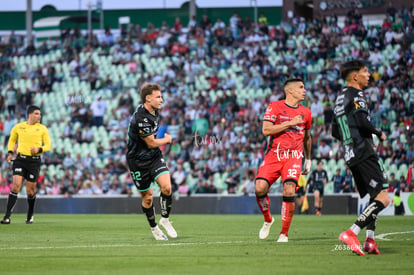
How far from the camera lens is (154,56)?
139ft

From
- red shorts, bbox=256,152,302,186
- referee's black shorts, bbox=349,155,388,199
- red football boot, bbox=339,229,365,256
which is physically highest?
referee's black shorts, bbox=349,155,388,199

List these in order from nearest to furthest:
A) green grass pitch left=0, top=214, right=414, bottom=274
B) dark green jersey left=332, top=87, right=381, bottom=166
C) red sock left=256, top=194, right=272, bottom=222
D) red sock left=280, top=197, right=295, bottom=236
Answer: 1. green grass pitch left=0, top=214, right=414, bottom=274
2. dark green jersey left=332, top=87, right=381, bottom=166
3. red sock left=280, top=197, right=295, bottom=236
4. red sock left=256, top=194, right=272, bottom=222

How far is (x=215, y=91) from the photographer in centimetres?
3806

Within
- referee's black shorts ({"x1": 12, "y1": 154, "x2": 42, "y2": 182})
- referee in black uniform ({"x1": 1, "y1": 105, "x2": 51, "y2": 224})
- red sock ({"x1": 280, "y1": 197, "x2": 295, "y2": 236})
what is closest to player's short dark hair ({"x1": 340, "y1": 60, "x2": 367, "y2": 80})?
red sock ({"x1": 280, "y1": 197, "x2": 295, "y2": 236})

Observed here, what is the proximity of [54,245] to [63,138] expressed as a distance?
27.1m

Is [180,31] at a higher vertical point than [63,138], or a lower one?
higher

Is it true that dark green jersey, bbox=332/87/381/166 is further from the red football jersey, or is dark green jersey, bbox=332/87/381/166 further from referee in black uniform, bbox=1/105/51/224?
referee in black uniform, bbox=1/105/51/224

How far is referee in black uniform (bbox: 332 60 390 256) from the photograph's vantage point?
10625 millimetres

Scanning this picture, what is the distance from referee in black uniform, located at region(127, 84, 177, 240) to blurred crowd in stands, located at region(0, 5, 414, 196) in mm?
16574

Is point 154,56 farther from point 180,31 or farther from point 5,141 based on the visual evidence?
point 5,141

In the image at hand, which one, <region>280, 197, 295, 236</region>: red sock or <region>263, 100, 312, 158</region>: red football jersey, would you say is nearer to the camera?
<region>280, 197, 295, 236</region>: red sock

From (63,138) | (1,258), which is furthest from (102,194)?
(1,258)

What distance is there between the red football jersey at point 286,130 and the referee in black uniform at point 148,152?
173 centimetres

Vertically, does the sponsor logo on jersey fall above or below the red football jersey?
below
